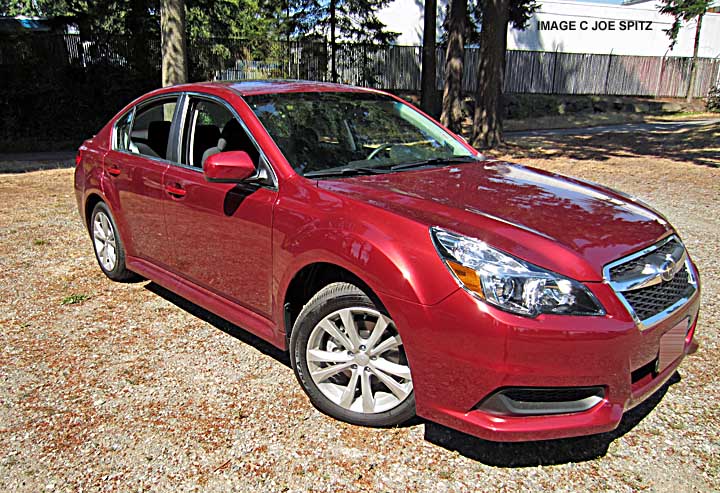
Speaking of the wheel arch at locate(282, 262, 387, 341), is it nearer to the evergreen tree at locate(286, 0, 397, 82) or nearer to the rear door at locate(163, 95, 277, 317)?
the rear door at locate(163, 95, 277, 317)

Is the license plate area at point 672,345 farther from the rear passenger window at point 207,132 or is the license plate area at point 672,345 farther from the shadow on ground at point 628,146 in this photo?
the shadow on ground at point 628,146

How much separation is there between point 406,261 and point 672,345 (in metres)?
1.35

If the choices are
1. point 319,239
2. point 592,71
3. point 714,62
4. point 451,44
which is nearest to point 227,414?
point 319,239

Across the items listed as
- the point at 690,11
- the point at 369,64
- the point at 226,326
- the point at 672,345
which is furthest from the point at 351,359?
the point at 690,11

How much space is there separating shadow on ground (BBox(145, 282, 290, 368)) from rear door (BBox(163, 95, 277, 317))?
1.59 ft

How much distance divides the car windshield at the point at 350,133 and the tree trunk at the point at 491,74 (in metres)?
9.13

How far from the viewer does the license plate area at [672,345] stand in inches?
111

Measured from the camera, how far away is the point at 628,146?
49.9 feet

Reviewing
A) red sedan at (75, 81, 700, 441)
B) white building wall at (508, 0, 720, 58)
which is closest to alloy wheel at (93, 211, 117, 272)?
red sedan at (75, 81, 700, 441)

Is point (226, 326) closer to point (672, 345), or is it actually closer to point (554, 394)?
point (554, 394)

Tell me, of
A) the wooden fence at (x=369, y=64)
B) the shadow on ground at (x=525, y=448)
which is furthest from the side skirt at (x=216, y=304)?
the wooden fence at (x=369, y=64)

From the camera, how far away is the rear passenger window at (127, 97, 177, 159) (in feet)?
14.5

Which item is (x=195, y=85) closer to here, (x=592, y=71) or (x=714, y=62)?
(x=592, y=71)

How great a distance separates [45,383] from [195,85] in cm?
219
